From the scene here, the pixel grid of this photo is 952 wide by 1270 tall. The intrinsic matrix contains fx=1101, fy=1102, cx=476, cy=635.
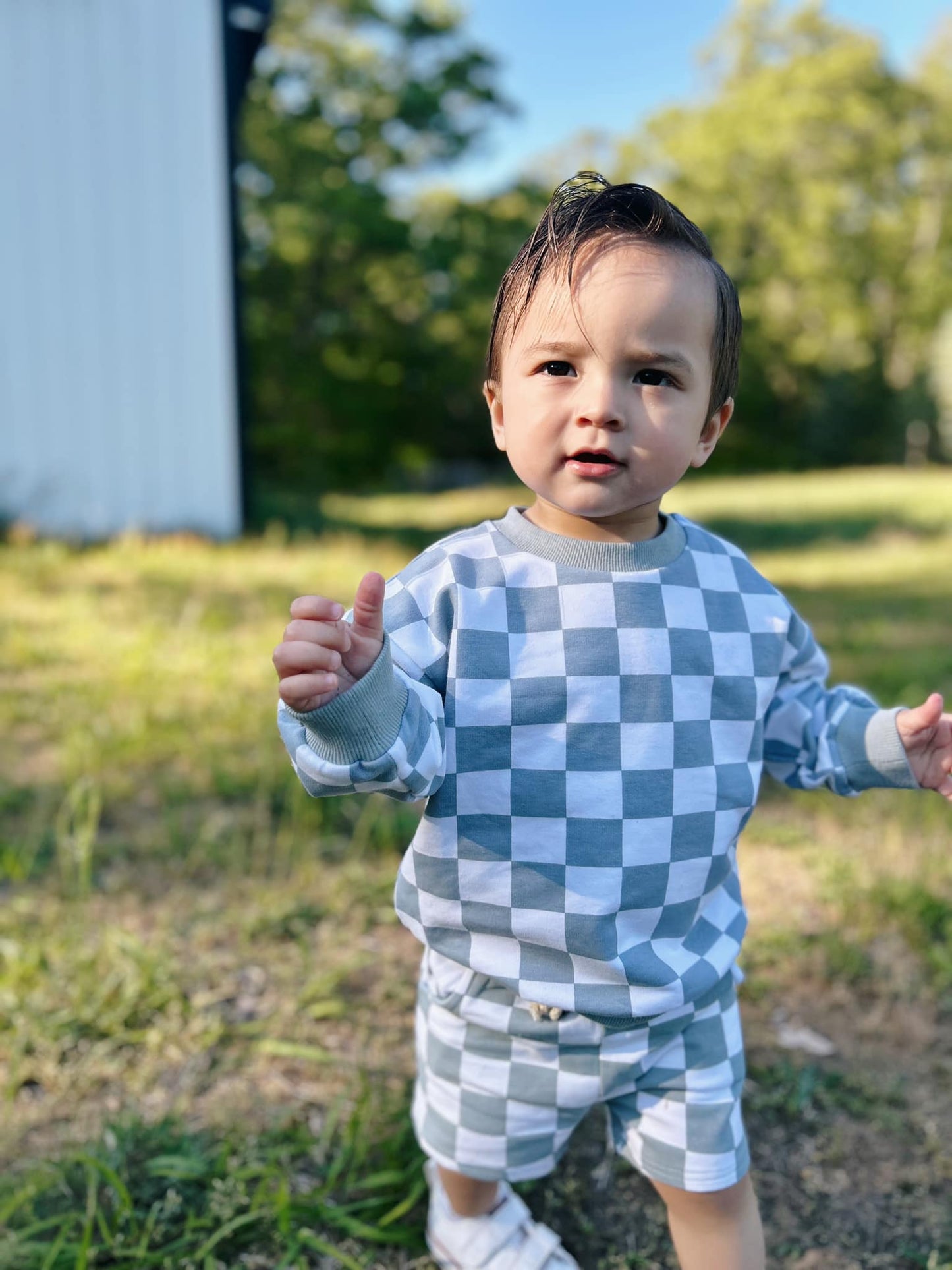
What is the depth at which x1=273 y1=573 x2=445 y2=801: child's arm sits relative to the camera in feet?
3.26

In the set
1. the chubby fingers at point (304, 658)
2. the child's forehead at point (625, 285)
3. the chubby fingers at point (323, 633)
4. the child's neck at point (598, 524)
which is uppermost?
the child's forehead at point (625, 285)

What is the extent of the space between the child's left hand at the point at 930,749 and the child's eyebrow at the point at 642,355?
499 millimetres

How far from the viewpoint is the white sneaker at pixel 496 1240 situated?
1395 millimetres

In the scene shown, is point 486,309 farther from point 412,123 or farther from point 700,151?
point 700,151

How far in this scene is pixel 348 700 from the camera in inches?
39.8

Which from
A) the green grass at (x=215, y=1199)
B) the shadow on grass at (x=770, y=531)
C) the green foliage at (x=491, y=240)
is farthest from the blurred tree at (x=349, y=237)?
the green grass at (x=215, y=1199)

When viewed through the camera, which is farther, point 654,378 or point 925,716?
point 925,716

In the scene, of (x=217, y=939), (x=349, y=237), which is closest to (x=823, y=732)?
(x=217, y=939)

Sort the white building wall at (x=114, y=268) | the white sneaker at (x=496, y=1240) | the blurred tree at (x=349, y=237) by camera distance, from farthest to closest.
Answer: the blurred tree at (x=349, y=237), the white building wall at (x=114, y=268), the white sneaker at (x=496, y=1240)

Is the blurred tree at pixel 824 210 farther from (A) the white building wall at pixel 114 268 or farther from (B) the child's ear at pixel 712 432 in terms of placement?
(B) the child's ear at pixel 712 432

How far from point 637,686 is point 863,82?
94.2ft

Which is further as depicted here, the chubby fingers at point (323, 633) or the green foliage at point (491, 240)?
the green foliage at point (491, 240)

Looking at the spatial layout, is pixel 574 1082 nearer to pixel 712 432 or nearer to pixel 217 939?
pixel 712 432

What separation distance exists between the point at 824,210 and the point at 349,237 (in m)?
15.4
